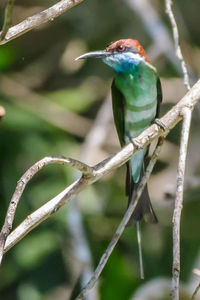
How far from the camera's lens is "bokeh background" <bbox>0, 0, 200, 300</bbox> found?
3764 millimetres

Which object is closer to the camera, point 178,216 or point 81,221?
point 178,216

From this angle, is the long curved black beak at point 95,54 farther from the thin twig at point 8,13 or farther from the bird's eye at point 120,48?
the thin twig at point 8,13

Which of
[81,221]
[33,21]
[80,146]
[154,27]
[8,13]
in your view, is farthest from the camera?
[80,146]

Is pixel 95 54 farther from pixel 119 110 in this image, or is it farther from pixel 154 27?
pixel 154 27

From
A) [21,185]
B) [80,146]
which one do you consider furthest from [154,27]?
[21,185]

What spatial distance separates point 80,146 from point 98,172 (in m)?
2.07

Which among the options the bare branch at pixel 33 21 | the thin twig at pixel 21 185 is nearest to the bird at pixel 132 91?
the bare branch at pixel 33 21

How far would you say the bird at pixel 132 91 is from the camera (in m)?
2.83

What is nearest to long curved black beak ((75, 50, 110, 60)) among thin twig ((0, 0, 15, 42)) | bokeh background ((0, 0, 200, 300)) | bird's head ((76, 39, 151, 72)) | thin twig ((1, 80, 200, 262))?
bird's head ((76, 39, 151, 72))

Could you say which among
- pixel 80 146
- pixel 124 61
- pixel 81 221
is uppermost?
pixel 124 61

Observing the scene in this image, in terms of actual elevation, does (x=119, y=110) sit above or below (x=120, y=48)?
below

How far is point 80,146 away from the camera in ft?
13.4

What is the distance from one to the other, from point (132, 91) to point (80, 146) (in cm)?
129

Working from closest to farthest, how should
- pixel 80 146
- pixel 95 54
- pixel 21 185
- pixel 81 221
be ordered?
pixel 21 185
pixel 95 54
pixel 81 221
pixel 80 146
